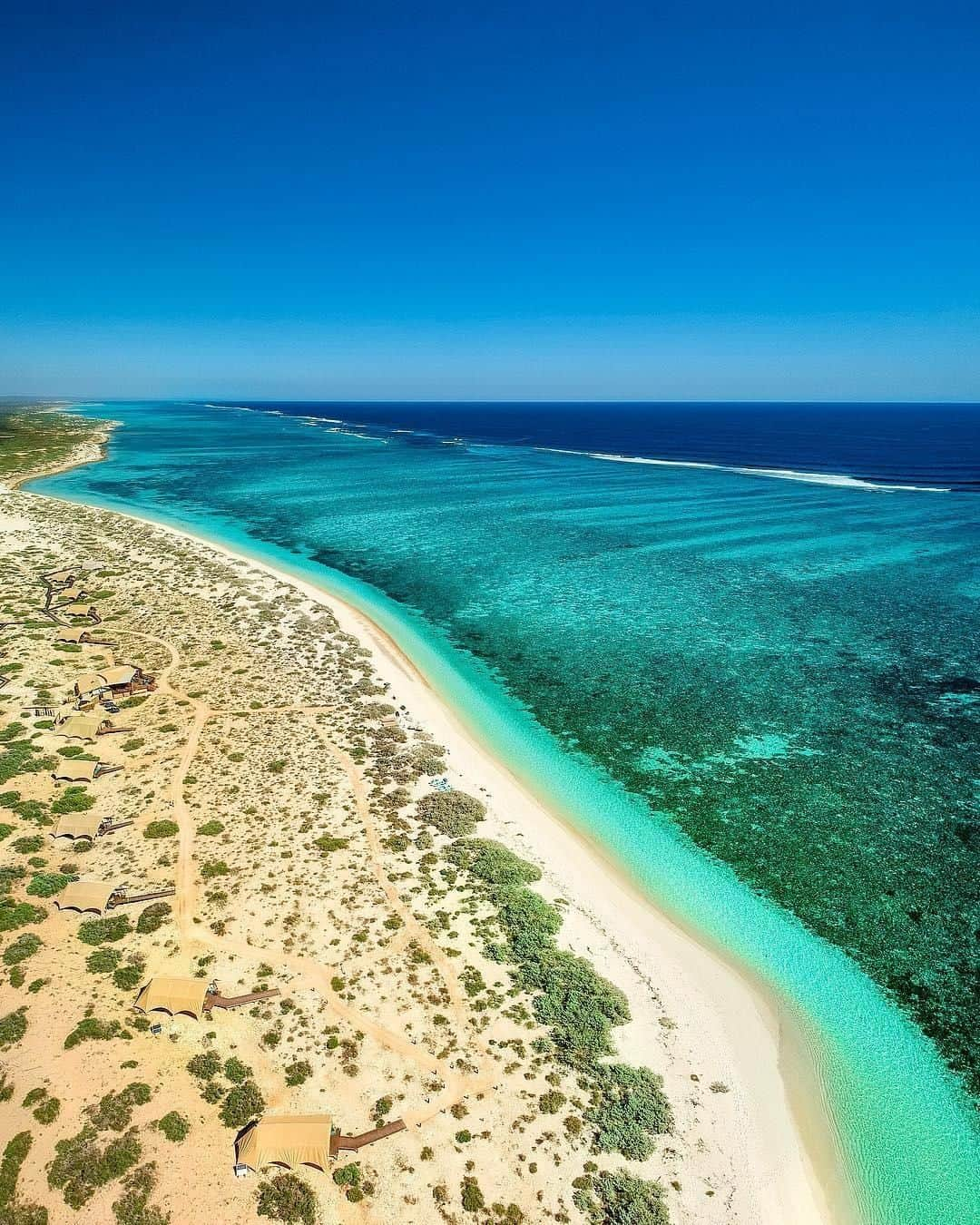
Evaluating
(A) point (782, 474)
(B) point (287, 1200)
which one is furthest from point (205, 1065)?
(A) point (782, 474)

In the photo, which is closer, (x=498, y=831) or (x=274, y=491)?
(x=498, y=831)

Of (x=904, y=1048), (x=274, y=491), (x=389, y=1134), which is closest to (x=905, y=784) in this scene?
(x=904, y=1048)

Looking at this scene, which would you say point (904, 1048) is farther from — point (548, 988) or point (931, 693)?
point (931, 693)

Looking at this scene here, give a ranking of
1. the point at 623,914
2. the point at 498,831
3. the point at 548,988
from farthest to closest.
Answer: the point at 498,831 → the point at 623,914 → the point at 548,988

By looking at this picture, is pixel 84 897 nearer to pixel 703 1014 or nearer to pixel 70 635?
pixel 703 1014

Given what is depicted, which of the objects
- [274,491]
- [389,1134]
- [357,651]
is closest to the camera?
[389,1134]
